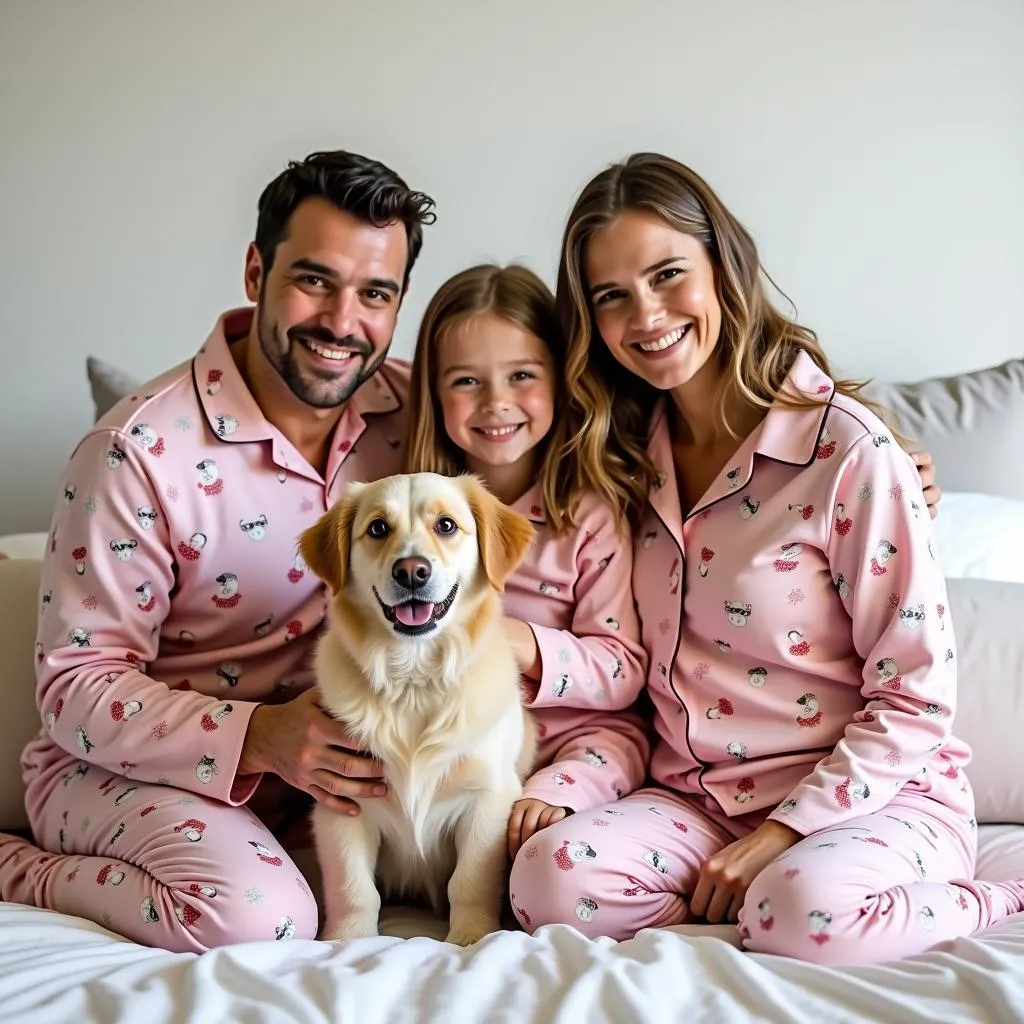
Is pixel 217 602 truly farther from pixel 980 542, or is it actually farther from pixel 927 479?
pixel 980 542

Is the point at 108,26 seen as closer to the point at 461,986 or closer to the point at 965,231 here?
the point at 965,231

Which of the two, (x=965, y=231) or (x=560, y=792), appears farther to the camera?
(x=965, y=231)

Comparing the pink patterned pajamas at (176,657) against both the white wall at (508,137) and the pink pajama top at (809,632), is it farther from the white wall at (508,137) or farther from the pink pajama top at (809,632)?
the white wall at (508,137)

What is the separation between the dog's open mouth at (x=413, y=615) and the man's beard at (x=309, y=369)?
0.52m

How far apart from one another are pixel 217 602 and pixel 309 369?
49cm

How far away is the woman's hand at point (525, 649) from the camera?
→ 198 cm

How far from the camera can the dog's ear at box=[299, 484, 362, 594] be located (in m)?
1.78

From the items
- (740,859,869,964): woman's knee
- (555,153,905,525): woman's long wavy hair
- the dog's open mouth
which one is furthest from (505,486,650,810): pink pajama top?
(740,859,869,964): woman's knee

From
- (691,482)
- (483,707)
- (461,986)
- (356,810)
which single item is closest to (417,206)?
(691,482)

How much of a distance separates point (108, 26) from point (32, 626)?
1.71 m

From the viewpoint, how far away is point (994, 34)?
2.87 metres

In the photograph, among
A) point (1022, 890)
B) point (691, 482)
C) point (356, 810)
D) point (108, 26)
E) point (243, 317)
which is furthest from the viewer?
point (108, 26)

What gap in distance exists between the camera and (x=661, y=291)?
196 centimetres

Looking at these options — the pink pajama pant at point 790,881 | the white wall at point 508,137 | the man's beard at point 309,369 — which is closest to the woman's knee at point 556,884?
the pink pajama pant at point 790,881
